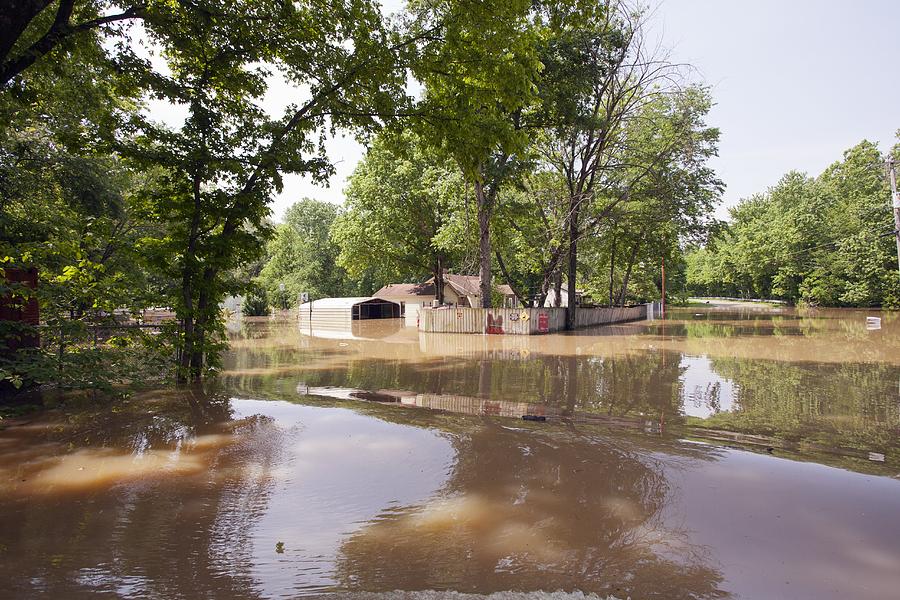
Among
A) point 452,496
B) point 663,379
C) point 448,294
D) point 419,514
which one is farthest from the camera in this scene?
point 448,294

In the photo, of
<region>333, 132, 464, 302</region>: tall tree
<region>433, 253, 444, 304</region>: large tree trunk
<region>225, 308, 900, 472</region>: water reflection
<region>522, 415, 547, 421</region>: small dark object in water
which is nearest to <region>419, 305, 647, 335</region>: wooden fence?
<region>225, 308, 900, 472</region>: water reflection

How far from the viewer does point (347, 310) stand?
40.8 meters

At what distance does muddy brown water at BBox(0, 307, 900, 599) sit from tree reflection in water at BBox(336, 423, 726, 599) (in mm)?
19

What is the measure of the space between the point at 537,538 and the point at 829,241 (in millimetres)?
65986

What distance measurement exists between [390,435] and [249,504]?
2.41 meters

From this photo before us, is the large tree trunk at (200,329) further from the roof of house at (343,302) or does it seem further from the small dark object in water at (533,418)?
the roof of house at (343,302)

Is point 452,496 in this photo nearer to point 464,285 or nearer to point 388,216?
point 388,216

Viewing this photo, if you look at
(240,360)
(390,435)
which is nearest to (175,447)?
(390,435)

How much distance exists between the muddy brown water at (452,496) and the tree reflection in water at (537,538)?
0.02 metres

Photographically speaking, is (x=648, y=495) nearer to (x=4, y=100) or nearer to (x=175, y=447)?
(x=175, y=447)

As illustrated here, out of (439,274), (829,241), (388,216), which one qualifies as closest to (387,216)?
(388,216)

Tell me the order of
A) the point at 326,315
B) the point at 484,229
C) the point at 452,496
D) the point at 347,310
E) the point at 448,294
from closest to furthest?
the point at 452,496 < the point at 484,229 < the point at 347,310 < the point at 326,315 < the point at 448,294

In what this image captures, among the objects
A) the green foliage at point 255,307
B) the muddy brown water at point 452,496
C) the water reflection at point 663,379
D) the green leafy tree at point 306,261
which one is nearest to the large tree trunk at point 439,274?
the green leafy tree at point 306,261

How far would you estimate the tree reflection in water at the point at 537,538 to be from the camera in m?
3.15
